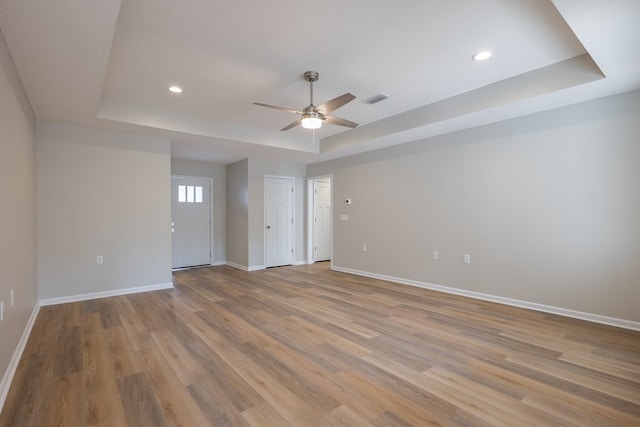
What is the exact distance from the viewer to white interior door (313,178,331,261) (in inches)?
296

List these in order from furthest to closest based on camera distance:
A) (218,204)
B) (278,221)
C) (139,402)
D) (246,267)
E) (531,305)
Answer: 1. (218,204)
2. (278,221)
3. (246,267)
4. (531,305)
5. (139,402)

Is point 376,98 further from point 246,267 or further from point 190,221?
point 190,221

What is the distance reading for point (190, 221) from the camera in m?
6.88

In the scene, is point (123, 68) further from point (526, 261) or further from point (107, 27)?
point (526, 261)

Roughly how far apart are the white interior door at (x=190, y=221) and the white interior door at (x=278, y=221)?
147 cm

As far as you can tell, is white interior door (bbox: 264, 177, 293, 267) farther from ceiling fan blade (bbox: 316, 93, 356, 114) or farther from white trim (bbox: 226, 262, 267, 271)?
ceiling fan blade (bbox: 316, 93, 356, 114)

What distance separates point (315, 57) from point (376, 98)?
1.29 metres

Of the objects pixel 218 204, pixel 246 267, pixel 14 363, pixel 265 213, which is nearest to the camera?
pixel 14 363

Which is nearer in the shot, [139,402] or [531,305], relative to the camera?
[139,402]

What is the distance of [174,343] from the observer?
2.85 metres

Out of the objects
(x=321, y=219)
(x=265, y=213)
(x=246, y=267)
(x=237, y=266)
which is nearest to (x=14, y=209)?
(x=246, y=267)

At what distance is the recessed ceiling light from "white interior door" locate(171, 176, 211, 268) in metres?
5.93

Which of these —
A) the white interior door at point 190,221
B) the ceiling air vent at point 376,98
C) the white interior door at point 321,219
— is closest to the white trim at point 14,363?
the white interior door at point 190,221

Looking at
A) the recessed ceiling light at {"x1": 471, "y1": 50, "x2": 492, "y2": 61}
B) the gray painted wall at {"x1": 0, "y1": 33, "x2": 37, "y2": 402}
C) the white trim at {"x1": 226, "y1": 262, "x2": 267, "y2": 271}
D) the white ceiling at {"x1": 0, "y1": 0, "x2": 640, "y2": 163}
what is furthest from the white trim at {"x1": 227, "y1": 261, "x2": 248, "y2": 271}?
the recessed ceiling light at {"x1": 471, "y1": 50, "x2": 492, "y2": 61}
